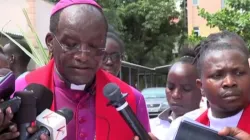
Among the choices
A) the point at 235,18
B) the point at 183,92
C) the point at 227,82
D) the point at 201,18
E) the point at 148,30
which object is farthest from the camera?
the point at 148,30

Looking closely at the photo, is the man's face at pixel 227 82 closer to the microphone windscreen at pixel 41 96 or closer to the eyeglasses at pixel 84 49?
the eyeglasses at pixel 84 49

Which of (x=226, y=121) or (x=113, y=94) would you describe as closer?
(x=113, y=94)

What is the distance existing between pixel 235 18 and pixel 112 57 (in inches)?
430

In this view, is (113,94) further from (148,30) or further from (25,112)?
(148,30)

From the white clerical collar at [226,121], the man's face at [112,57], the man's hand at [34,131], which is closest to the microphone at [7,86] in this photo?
the man's hand at [34,131]

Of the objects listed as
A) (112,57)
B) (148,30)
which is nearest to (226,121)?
(112,57)

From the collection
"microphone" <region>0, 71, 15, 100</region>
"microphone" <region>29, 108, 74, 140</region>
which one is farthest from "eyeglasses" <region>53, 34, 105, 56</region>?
"microphone" <region>0, 71, 15, 100</region>

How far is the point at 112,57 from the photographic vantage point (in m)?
4.18

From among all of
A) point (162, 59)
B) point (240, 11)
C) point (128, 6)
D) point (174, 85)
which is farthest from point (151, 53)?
point (174, 85)

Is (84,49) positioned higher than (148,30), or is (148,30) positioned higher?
(84,49)

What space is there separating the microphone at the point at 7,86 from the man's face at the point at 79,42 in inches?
24.4

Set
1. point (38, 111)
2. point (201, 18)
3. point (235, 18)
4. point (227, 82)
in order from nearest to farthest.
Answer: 1. point (38, 111)
2. point (227, 82)
3. point (235, 18)
4. point (201, 18)

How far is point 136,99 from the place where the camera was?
110 inches

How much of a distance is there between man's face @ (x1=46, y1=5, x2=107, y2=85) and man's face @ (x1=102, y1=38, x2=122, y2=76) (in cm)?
153
